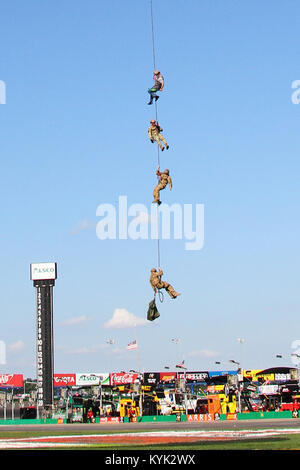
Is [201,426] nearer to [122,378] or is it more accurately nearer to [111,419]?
[111,419]

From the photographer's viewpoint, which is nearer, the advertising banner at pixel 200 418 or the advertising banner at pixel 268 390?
the advertising banner at pixel 200 418

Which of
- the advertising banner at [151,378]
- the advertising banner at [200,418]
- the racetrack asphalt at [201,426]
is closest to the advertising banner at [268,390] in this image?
the advertising banner at [200,418]

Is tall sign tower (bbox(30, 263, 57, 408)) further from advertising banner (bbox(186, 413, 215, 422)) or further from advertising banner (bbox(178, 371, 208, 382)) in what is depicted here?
advertising banner (bbox(186, 413, 215, 422))

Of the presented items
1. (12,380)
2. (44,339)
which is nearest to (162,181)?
(44,339)

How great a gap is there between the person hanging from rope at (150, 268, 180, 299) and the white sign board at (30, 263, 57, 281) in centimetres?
10165

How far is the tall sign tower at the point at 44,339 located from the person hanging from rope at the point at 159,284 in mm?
96489

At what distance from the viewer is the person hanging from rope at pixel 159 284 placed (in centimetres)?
4000

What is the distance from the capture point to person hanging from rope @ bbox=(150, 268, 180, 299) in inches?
1575

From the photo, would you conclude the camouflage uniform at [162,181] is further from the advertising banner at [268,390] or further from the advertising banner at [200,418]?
the advertising banner at [268,390]

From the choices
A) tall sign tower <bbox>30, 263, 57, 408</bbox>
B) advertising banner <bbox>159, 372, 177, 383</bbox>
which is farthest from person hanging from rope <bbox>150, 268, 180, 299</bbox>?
advertising banner <bbox>159, 372, 177, 383</bbox>

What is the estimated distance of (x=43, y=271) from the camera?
141 meters

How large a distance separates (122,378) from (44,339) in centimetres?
1601
